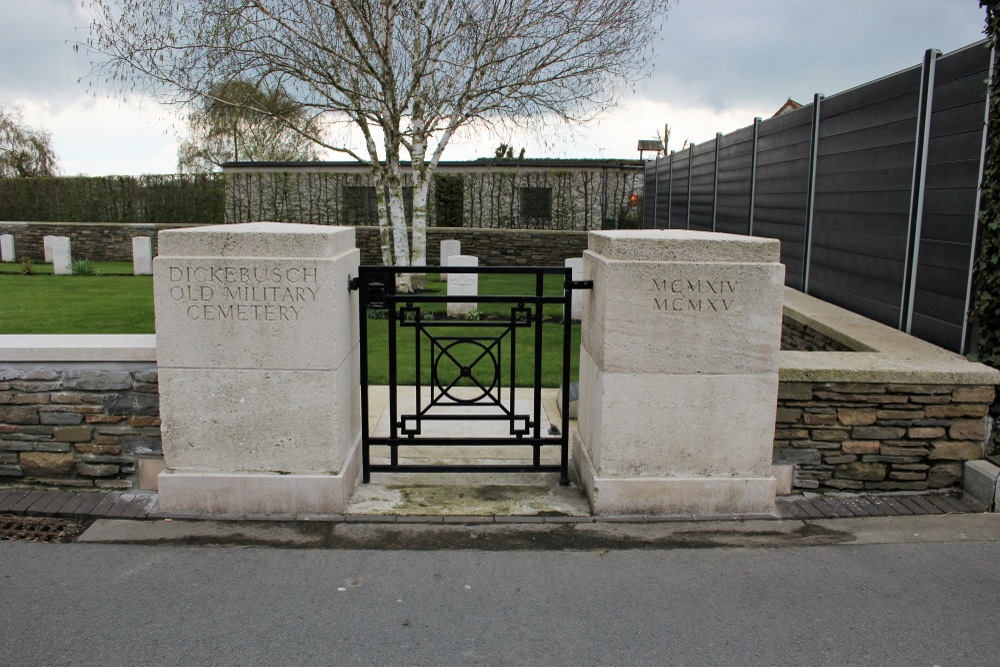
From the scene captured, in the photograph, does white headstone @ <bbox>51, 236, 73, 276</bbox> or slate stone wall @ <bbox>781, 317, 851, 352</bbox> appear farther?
white headstone @ <bbox>51, 236, 73, 276</bbox>

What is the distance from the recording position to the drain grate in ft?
12.5

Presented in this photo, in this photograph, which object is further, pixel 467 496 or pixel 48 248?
pixel 48 248

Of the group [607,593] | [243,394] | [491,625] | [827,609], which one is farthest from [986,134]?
[243,394]

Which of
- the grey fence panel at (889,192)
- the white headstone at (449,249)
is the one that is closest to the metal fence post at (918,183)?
the grey fence panel at (889,192)

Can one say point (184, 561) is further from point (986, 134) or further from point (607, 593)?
point (986, 134)

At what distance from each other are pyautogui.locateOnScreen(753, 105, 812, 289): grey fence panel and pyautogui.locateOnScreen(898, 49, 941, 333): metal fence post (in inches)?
96.1

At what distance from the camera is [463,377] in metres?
6.27

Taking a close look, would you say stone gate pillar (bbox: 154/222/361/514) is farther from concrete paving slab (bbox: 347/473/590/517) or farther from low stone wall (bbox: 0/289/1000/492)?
low stone wall (bbox: 0/289/1000/492)

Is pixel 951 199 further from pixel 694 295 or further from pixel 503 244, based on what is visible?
pixel 503 244

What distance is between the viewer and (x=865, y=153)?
6516 mm

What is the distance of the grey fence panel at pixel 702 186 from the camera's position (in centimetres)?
1348

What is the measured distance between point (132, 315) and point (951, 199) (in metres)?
10.7

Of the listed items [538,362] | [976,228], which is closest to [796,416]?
[538,362]

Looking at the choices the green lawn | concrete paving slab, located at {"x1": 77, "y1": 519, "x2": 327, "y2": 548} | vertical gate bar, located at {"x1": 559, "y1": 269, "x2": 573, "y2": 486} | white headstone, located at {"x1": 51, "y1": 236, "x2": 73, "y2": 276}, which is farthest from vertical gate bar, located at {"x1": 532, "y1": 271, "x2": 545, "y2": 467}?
white headstone, located at {"x1": 51, "y1": 236, "x2": 73, "y2": 276}
